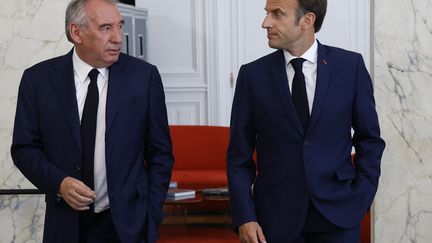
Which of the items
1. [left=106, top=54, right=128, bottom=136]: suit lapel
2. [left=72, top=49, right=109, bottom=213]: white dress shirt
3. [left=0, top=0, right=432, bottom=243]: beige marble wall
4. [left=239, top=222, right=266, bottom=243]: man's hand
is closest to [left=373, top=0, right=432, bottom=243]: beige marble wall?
[left=0, top=0, right=432, bottom=243]: beige marble wall

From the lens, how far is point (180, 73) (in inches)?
279

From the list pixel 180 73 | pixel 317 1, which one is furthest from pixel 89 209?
pixel 180 73

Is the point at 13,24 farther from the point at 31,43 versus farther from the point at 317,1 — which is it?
the point at 317,1

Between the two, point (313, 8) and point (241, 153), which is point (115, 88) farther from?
point (313, 8)

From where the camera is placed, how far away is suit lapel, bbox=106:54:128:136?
298 cm

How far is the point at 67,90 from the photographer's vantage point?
3.04 meters

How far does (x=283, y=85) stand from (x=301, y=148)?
23 cm

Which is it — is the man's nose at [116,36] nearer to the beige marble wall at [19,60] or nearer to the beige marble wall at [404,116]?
the beige marble wall at [19,60]

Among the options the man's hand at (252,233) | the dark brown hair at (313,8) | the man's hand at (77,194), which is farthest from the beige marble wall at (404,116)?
the man's hand at (77,194)

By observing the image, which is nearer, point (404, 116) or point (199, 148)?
point (404, 116)

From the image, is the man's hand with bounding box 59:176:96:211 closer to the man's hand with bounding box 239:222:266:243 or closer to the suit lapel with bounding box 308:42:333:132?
the man's hand with bounding box 239:222:266:243

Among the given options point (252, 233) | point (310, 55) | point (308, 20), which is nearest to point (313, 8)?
point (308, 20)

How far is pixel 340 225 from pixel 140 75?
90 centimetres

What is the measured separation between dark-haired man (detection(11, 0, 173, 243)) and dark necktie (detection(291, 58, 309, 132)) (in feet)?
1.62
